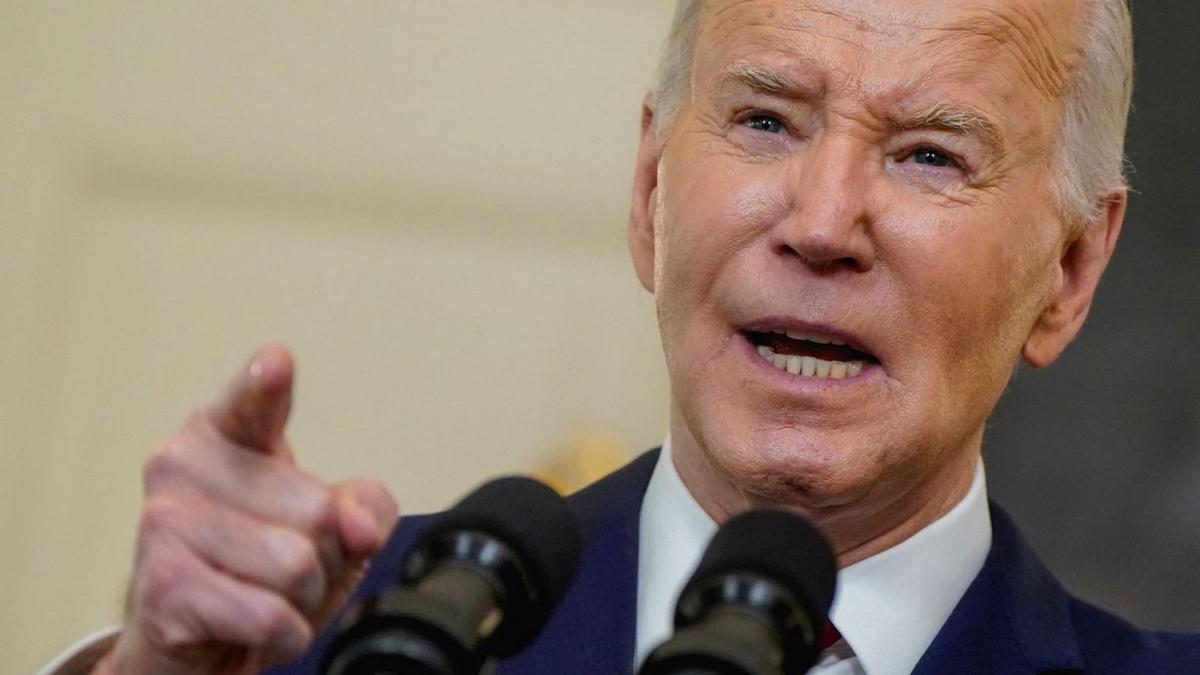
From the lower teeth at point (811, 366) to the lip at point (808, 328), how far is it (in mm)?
20

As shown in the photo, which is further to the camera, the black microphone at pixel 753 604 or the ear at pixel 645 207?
the ear at pixel 645 207

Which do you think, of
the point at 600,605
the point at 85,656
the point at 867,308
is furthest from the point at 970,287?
the point at 85,656

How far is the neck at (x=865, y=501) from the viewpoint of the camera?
1.98 m

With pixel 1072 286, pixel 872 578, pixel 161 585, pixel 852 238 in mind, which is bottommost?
pixel 872 578

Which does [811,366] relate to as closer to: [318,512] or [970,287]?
[970,287]

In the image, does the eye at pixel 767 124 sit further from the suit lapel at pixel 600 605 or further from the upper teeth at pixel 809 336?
the suit lapel at pixel 600 605

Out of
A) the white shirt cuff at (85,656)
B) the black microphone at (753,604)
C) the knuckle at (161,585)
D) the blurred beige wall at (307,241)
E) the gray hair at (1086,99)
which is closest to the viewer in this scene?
the black microphone at (753,604)

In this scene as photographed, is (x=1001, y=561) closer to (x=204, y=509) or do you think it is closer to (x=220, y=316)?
(x=204, y=509)

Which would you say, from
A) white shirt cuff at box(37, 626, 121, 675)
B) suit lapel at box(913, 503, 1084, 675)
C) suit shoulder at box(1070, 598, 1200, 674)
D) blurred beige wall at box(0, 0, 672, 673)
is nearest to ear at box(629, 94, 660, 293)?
suit lapel at box(913, 503, 1084, 675)

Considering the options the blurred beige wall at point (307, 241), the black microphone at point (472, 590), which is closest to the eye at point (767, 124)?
the black microphone at point (472, 590)

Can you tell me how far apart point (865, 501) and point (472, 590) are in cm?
91

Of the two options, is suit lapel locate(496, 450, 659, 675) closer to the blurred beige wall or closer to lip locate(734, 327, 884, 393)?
lip locate(734, 327, 884, 393)

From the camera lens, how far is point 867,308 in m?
1.88

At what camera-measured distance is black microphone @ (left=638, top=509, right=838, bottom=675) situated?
1.07 m
